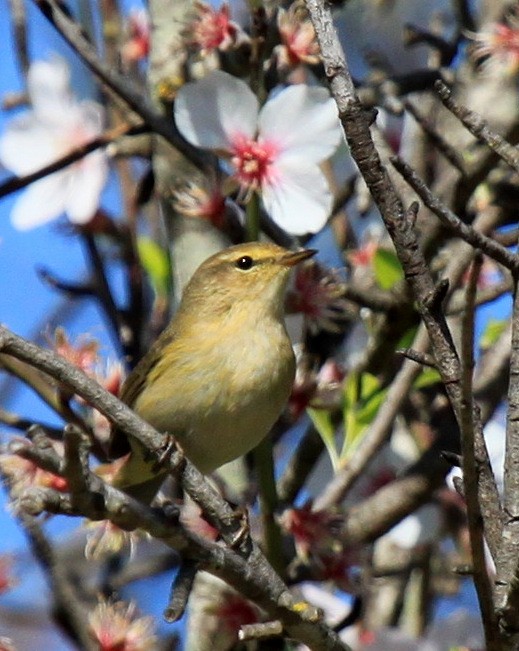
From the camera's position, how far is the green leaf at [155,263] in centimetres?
396

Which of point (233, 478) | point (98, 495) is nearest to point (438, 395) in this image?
point (233, 478)

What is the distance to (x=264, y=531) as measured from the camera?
2.88 metres

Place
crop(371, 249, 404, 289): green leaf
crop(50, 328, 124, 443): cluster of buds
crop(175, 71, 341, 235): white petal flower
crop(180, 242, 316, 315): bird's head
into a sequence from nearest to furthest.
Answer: crop(50, 328, 124, 443): cluster of buds
crop(175, 71, 341, 235): white petal flower
crop(180, 242, 316, 315): bird's head
crop(371, 249, 404, 289): green leaf

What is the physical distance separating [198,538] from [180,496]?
5.43ft

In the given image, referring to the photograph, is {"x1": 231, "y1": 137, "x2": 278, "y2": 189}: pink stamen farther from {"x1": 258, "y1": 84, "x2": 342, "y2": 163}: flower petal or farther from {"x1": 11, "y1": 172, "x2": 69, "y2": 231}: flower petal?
{"x1": 11, "y1": 172, "x2": 69, "y2": 231}: flower petal

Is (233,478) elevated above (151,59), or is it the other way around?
(151,59)

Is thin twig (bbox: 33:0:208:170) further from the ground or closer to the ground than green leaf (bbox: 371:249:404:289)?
further from the ground

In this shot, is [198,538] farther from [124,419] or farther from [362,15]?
[362,15]

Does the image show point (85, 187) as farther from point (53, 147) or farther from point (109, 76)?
point (109, 76)

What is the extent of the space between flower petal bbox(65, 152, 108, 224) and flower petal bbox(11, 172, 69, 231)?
24mm

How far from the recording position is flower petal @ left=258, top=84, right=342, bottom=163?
301 centimetres

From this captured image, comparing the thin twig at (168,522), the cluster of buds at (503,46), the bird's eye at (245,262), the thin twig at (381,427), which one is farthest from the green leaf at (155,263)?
the thin twig at (168,522)

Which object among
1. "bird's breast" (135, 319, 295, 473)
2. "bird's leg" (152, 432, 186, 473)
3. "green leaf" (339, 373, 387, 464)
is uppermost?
"bird's leg" (152, 432, 186, 473)

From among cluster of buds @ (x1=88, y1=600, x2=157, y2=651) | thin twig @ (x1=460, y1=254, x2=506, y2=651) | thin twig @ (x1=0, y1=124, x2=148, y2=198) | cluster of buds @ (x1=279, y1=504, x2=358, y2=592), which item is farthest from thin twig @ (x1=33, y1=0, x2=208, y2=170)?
thin twig @ (x1=460, y1=254, x2=506, y2=651)
